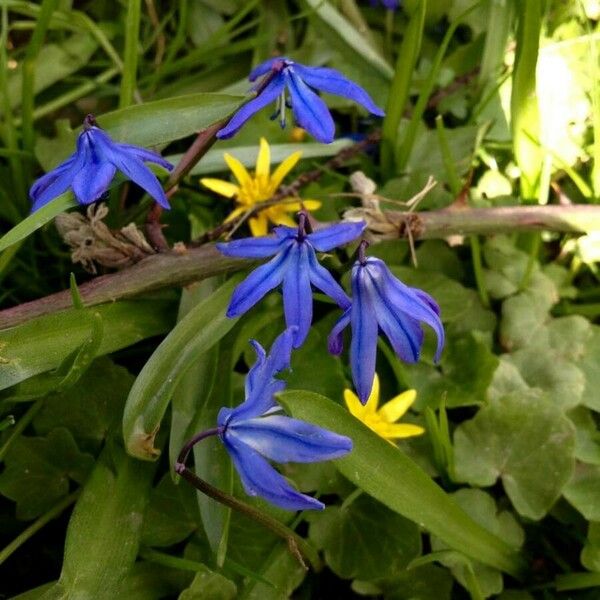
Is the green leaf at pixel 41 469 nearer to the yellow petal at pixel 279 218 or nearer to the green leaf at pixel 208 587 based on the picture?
the green leaf at pixel 208 587

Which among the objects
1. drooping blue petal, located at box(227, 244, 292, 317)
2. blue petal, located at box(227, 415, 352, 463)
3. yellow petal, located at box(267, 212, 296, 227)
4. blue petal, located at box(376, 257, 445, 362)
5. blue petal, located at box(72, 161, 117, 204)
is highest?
blue petal, located at box(72, 161, 117, 204)

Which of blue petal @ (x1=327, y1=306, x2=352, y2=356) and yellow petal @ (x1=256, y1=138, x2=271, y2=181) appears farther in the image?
yellow petal @ (x1=256, y1=138, x2=271, y2=181)

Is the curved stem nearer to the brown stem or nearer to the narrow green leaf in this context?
the brown stem

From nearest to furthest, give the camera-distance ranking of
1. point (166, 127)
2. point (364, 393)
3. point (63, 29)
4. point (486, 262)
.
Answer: point (364, 393), point (166, 127), point (486, 262), point (63, 29)

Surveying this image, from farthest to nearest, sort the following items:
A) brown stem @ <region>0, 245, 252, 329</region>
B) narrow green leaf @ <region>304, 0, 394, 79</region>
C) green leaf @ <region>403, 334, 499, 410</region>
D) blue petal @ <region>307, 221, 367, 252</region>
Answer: narrow green leaf @ <region>304, 0, 394, 79</region> < green leaf @ <region>403, 334, 499, 410</region> < brown stem @ <region>0, 245, 252, 329</region> < blue petal @ <region>307, 221, 367, 252</region>

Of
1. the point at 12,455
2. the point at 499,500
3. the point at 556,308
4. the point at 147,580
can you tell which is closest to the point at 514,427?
the point at 499,500

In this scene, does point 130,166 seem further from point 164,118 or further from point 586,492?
point 586,492

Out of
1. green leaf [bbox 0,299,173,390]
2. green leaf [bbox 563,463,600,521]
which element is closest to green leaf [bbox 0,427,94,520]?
green leaf [bbox 0,299,173,390]

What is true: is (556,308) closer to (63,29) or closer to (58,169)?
(58,169)

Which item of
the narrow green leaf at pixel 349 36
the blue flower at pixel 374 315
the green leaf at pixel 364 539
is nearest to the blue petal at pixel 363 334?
the blue flower at pixel 374 315
